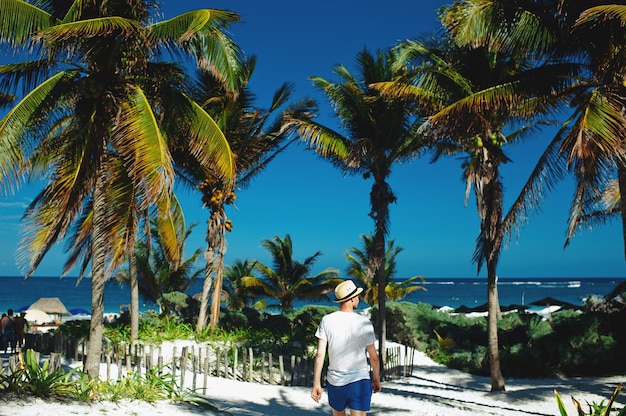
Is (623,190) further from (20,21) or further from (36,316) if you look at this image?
(36,316)

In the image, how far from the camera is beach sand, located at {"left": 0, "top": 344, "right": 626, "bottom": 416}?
6668 mm

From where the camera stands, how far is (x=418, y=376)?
57.0 ft

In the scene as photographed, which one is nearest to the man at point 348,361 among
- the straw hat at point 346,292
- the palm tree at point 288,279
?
the straw hat at point 346,292

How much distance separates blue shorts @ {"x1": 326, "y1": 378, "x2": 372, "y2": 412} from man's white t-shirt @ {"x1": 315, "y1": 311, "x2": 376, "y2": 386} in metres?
0.05

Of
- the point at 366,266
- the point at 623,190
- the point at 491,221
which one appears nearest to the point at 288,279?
the point at 366,266

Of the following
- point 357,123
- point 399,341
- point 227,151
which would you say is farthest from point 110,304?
point 227,151

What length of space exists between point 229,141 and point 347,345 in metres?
13.9

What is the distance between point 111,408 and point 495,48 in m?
9.64

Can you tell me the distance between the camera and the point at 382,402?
1083 centimetres

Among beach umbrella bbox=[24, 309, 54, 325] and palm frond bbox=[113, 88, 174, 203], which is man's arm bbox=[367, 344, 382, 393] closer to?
palm frond bbox=[113, 88, 174, 203]

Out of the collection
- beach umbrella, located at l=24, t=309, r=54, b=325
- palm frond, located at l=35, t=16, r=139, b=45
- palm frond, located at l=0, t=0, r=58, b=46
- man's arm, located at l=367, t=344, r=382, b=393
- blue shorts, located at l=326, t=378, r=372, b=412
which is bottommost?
beach umbrella, located at l=24, t=309, r=54, b=325

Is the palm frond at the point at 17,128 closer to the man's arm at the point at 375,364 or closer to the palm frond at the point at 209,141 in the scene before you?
the palm frond at the point at 209,141

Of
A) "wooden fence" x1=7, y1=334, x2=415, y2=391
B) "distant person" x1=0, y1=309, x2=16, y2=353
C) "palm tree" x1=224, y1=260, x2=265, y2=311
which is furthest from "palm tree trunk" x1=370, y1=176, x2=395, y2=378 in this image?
"palm tree" x1=224, y1=260, x2=265, y2=311

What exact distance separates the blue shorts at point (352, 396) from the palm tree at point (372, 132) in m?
11.4
